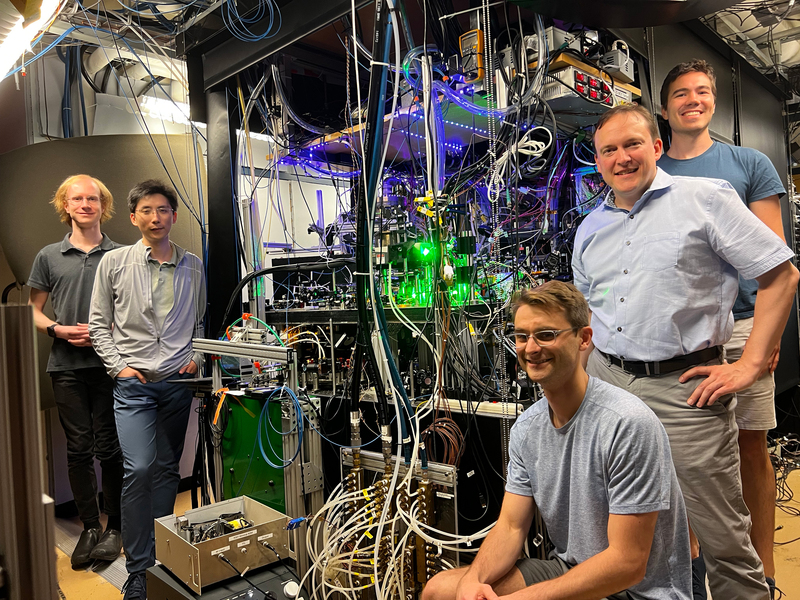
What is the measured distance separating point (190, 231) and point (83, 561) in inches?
83.0

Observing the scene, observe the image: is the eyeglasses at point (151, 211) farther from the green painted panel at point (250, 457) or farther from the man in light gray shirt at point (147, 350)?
the green painted panel at point (250, 457)

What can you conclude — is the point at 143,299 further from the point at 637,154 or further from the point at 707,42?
the point at 707,42

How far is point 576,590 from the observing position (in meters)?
1.39

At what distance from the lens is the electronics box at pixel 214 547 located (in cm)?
215

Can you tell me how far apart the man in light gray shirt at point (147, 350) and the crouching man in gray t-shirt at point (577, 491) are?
170 cm

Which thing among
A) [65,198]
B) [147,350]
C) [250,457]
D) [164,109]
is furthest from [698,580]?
[164,109]

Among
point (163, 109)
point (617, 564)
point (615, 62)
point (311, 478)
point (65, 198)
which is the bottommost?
point (311, 478)

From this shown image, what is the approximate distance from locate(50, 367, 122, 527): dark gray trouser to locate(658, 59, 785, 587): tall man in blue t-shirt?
120 inches

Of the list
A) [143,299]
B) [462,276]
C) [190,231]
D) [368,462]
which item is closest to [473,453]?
[368,462]

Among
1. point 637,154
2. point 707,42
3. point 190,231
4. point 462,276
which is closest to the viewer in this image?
point 637,154

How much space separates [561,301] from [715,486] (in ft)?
2.58

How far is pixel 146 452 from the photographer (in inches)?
110

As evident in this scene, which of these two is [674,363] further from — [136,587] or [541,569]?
[136,587]

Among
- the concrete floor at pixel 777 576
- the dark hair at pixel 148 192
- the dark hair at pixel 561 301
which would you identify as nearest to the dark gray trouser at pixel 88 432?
Result: the concrete floor at pixel 777 576
